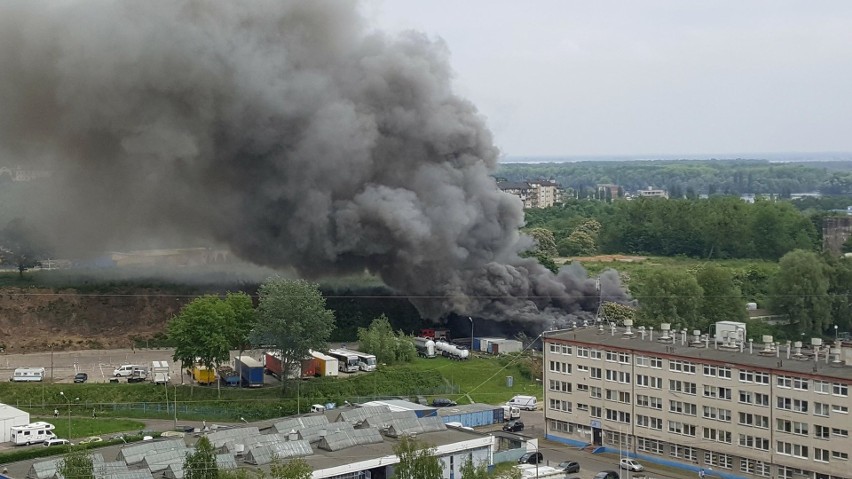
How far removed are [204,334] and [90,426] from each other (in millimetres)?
5116

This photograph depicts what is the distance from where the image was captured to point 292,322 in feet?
124

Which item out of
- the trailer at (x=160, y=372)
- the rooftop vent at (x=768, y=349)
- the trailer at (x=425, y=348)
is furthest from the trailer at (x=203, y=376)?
the rooftop vent at (x=768, y=349)

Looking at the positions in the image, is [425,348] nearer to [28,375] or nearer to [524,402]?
[524,402]

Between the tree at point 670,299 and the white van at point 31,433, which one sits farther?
the tree at point 670,299

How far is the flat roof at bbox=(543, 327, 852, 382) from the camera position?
28.6 m

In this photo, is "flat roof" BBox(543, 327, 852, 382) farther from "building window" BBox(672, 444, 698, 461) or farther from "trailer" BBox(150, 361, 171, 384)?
"trailer" BBox(150, 361, 171, 384)

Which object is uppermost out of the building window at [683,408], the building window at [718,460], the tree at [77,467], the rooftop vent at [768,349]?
the rooftop vent at [768,349]

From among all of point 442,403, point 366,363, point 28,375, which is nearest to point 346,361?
point 366,363

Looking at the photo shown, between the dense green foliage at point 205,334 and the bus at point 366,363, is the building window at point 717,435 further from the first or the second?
the dense green foliage at point 205,334

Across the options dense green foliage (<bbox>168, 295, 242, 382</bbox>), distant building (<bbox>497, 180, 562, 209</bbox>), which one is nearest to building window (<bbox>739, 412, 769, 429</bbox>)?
dense green foliage (<bbox>168, 295, 242, 382</bbox>)

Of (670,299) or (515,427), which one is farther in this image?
(670,299)

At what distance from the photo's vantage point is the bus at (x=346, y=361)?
42781mm

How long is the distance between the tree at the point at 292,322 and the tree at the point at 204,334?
3.97 ft

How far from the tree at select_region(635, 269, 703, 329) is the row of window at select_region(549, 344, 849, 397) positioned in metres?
13.1
